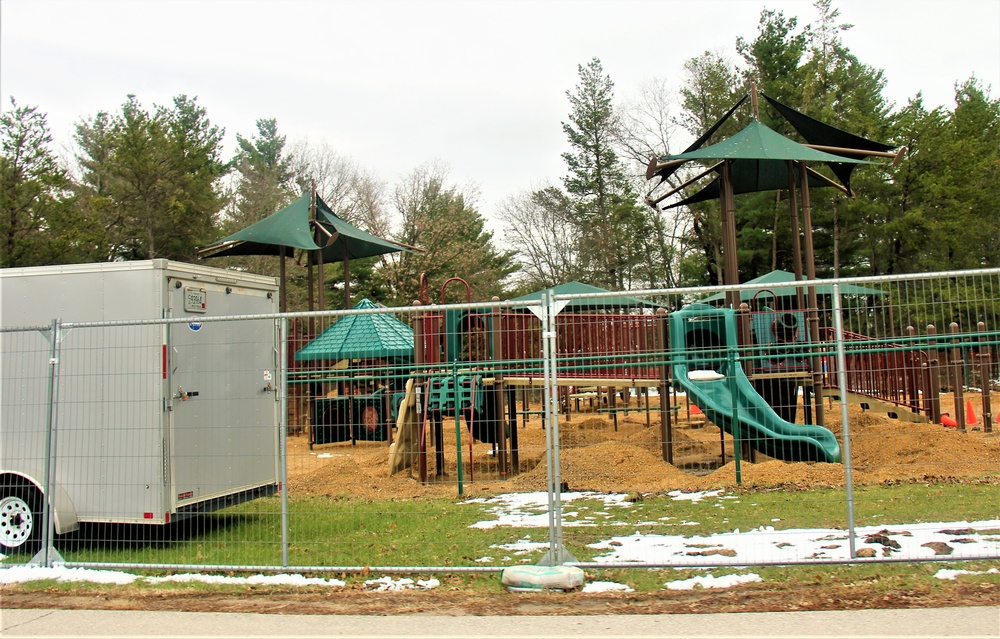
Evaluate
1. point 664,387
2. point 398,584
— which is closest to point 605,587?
point 398,584

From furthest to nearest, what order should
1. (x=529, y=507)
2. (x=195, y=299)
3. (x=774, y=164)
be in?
(x=774, y=164) < (x=529, y=507) < (x=195, y=299)

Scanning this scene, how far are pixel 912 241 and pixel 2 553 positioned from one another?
32662 millimetres

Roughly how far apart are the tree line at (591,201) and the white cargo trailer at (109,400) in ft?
49.7

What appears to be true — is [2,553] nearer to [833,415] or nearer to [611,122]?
[833,415]

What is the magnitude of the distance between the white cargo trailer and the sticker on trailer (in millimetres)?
16

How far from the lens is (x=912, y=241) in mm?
31375

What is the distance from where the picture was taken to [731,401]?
11.2 metres

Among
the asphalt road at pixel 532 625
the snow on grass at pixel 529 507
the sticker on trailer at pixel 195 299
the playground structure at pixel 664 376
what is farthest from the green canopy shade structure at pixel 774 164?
the sticker on trailer at pixel 195 299

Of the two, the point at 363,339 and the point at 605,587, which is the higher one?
the point at 363,339

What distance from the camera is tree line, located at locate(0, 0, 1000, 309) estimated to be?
30.1 metres

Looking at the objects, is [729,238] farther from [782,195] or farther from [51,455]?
[782,195]

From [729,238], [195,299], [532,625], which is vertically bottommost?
[532,625]

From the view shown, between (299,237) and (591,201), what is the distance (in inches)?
1047

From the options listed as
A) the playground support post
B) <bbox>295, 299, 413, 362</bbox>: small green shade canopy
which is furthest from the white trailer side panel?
<bbox>295, 299, 413, 362</bbox>: small green shade canopy
